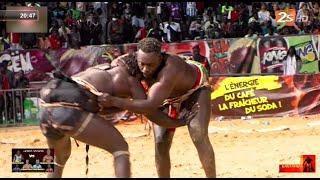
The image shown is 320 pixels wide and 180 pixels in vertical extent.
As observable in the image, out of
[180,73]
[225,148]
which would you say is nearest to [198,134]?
[180,73]

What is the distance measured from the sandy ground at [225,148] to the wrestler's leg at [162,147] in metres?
1.42

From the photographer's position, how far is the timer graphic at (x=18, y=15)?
1731cm

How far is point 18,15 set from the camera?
17.4 m

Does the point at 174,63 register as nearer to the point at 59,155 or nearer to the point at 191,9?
the point at 59,155

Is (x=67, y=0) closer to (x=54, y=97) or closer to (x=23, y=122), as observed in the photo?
(x=23, y=122)

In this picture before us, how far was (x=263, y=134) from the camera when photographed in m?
13.1

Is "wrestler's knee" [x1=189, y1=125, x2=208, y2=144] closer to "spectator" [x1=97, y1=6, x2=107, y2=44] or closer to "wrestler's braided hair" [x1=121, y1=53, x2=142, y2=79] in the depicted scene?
"wrestler's braided hair" [x1=121, y1=53, x2=142, y2=79]

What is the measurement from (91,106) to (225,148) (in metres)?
5.94

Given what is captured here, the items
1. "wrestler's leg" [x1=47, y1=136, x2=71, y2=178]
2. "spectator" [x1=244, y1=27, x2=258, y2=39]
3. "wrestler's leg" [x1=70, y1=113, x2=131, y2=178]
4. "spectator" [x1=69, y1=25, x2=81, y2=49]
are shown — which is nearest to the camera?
"wrestler's leg" [x1=70, y1=113, x2=131, y2=178]

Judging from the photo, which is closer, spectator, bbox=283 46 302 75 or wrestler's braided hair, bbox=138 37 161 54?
wrestler's braided hair, bbox=138 37 161 54

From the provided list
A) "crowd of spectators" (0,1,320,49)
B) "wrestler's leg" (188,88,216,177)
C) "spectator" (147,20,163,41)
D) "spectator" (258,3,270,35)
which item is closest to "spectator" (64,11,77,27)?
"crowd of spectators" (0,1,320,49)

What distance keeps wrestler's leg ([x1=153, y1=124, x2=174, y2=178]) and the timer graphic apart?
10.8 m

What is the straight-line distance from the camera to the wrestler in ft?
18.8

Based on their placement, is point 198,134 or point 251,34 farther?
point 251,34
